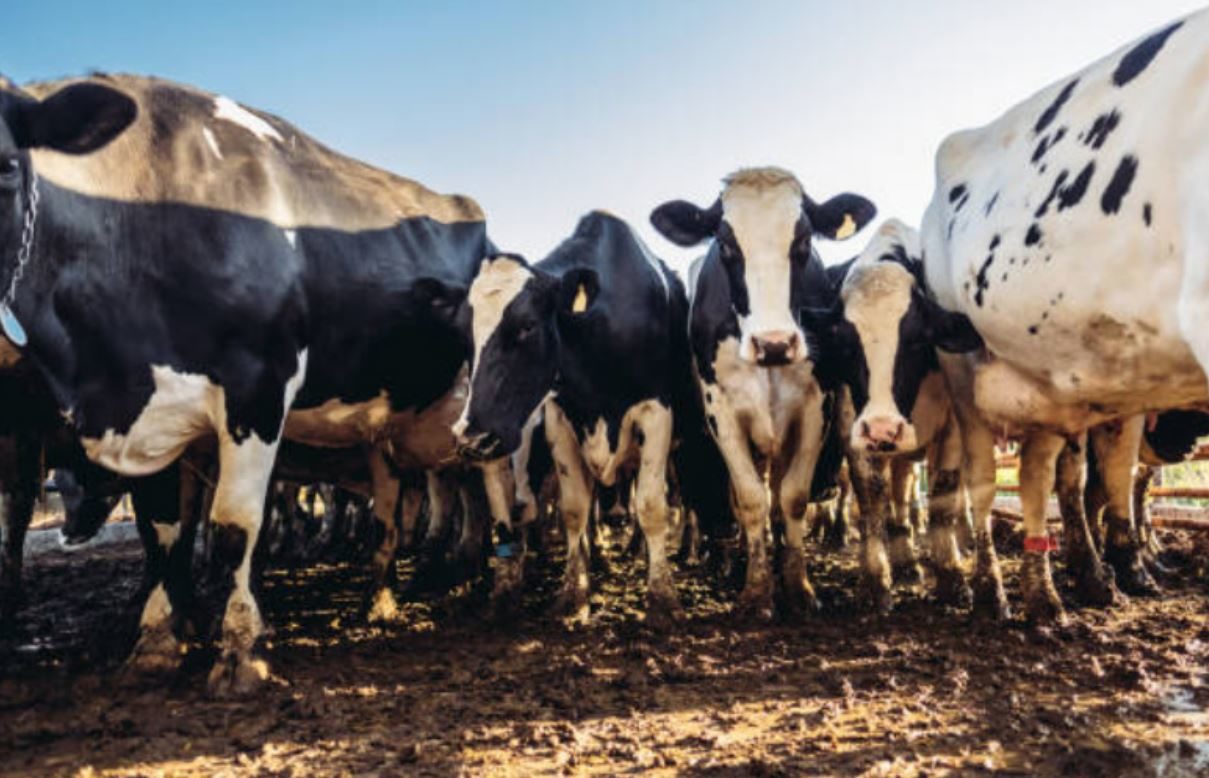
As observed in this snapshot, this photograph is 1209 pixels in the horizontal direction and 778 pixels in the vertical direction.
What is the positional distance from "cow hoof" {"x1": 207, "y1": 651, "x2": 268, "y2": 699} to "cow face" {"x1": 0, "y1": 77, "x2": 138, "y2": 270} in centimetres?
200

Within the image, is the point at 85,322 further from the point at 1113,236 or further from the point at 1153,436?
the point at 1153,436

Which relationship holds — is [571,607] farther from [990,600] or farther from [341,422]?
[990,600]

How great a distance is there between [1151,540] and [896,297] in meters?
4.12

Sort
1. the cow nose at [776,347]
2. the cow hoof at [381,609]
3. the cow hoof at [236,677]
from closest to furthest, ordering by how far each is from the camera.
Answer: the cow hoof at [236,677], the cow nose at [776,347], the cow hoof at [381,609]

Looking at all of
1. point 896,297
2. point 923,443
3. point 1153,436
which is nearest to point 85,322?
point 896,297

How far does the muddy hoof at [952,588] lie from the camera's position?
6.20m

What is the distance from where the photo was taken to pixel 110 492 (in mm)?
8781

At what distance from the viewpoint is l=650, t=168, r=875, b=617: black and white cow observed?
5895mm

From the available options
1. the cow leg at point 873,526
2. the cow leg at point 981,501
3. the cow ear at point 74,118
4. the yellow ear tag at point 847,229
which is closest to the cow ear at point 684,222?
the yellow ear tag at point 847,229

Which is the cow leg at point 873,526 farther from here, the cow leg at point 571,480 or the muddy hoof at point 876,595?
the cow leg at point 571,480

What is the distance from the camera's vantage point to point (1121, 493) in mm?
6641

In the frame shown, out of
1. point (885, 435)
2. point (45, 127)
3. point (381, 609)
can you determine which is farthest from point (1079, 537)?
point (45, 127)

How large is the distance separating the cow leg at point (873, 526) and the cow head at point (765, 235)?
43.8 inches

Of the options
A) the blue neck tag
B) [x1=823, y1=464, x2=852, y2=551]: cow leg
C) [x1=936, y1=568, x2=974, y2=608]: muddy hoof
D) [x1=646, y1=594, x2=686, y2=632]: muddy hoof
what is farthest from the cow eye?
[x1=823, y1=464, x2=852, y2=551]: cow leg
